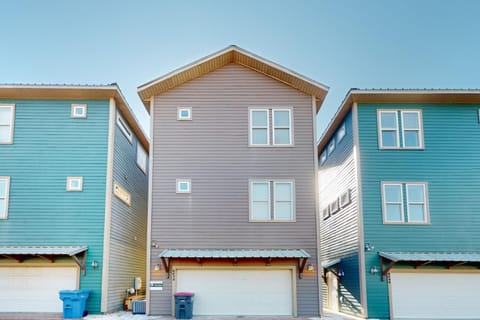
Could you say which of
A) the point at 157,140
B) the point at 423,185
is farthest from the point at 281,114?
the point at 423,185

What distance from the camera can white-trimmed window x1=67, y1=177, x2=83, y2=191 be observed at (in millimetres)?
14461

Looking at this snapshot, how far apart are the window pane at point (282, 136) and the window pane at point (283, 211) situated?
2.14 m

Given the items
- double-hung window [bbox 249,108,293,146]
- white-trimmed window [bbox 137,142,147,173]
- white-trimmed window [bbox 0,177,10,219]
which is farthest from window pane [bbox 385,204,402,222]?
white-trimmed window [bbox 0,177,10,219]

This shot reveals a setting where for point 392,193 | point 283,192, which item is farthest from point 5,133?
point 392,193

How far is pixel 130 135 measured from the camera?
1814 cm

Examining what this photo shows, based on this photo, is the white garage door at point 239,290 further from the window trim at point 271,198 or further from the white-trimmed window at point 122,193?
the white-trimmed window at point 122,193

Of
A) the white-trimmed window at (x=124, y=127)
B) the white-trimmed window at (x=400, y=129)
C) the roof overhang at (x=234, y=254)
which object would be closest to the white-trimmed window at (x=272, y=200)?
the roof overhang at (x=234, y=254)

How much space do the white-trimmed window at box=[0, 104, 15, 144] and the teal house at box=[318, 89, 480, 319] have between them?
11455 mm

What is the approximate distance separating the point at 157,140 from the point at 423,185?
9.07 metres

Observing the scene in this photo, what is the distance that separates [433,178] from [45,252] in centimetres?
1262

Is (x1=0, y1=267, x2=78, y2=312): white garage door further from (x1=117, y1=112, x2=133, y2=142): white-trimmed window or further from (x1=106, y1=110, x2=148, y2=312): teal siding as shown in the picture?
(x1=117, y1=112, x2=133, y2=142): white-trimmed window

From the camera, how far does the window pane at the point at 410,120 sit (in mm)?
15375

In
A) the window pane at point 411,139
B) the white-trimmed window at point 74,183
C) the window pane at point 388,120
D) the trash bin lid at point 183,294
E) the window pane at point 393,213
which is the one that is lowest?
the trash bin lid at point 183,294

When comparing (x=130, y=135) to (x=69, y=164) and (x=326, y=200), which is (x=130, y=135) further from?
(x=326, y=200)
